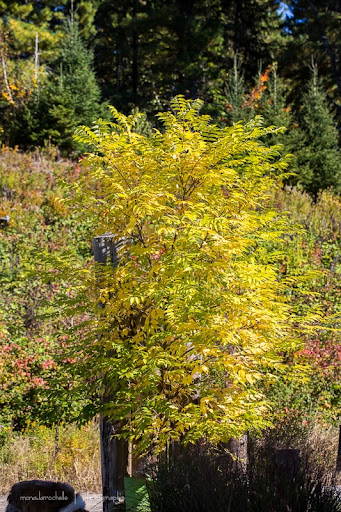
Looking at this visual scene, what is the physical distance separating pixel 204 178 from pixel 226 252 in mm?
736

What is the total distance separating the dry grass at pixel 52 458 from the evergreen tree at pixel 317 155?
38.2 ft

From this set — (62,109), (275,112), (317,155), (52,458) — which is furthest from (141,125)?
(52,458)

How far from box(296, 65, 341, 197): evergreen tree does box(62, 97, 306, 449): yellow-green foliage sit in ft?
40.2

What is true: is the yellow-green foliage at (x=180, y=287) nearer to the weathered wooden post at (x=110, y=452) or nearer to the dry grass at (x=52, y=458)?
the weathered wooden post at (x=110, y=452)

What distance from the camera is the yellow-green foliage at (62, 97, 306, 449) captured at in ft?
14.9

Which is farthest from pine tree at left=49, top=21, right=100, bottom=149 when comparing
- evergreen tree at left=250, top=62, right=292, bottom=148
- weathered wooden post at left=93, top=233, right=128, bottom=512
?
weathered wooden post at left=93, top=233, right=128, bottom=512

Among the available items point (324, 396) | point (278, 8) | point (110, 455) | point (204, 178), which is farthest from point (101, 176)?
point (278, 8)

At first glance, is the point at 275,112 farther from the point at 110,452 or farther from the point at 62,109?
the point at 110,452

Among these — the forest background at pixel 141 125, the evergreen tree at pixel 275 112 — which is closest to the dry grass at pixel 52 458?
the forest background at pixel 141 125

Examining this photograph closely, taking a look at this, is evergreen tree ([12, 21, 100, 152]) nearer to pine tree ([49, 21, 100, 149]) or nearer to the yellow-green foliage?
pine tree ([49, 21, 100, 149])

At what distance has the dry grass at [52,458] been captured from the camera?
667 cm

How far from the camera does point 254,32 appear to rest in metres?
26.0

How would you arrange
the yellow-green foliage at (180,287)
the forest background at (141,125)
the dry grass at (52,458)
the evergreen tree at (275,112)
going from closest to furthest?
the yellow-green foliage at (180,287), the dry grass at (52,458), the forest background at (141,125), the evergreen tree at (275,112)

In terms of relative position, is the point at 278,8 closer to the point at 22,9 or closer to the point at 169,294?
the point at 22,9
